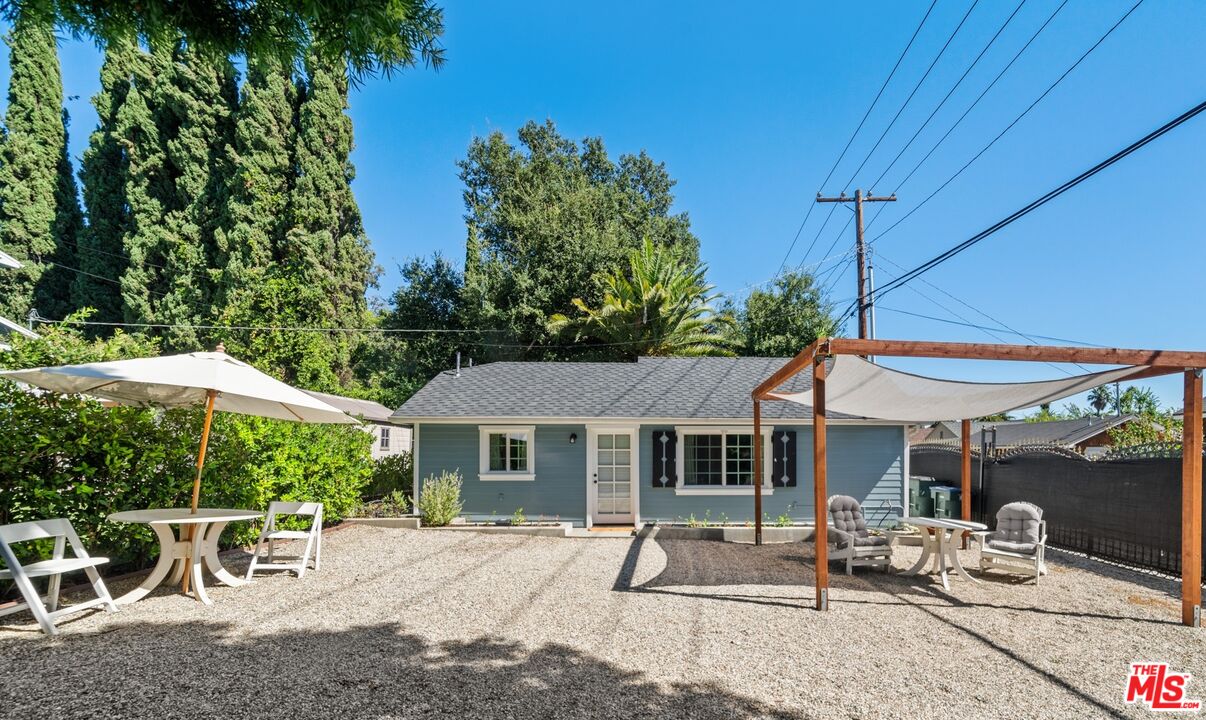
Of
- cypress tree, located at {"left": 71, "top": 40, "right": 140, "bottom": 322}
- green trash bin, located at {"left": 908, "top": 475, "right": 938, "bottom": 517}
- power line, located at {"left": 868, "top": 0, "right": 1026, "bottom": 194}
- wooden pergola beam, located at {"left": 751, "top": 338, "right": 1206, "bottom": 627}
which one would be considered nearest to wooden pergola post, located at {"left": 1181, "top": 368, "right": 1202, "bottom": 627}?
wooden pergola beam, located at {"left": 751, "top": 338, "right": 1206, "bottom": 627}

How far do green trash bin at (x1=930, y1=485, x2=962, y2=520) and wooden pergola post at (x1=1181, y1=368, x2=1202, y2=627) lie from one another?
6.15 metres

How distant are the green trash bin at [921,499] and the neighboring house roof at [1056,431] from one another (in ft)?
26.3

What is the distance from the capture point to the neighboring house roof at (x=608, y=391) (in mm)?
12031

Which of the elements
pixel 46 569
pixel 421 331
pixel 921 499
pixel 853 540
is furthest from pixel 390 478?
pixel 921 499

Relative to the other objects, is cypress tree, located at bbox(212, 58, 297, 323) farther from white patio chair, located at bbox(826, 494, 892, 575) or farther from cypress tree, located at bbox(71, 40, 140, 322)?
white patio chair, located at bbox(826, 494, 892, 575)

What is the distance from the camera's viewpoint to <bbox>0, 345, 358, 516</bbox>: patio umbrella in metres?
5.25

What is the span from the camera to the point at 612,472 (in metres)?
12.3

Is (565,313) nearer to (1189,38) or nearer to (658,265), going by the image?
(658,265)

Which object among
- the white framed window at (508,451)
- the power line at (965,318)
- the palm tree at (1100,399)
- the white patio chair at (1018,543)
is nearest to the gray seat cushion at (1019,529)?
the white patio chair at (1018,543)

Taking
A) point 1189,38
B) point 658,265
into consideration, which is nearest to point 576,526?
point 1189,38

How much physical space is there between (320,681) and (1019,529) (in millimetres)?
8049

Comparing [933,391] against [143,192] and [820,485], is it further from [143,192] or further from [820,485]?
[143,192]

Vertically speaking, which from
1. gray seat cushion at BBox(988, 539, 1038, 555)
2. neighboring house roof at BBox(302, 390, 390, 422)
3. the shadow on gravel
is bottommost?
the shadow on gravel

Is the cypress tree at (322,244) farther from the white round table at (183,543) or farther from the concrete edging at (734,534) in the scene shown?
the white round table at (183,543)
